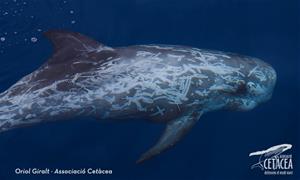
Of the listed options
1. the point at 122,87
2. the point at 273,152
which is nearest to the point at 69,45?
the point at 122,87

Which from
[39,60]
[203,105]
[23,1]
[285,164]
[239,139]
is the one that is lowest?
[285,164]

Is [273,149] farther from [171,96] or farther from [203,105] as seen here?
[171,96]

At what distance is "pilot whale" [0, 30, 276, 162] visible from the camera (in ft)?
11.0

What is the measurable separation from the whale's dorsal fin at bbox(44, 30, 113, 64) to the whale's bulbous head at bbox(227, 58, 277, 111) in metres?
1.18

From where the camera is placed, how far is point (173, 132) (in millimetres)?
3387

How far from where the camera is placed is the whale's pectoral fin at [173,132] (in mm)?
3351

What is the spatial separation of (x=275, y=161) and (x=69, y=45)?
195cm

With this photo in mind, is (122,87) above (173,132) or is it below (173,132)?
above

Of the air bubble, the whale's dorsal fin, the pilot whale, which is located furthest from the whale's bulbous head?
the air bubble

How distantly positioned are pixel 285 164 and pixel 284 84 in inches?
26.2

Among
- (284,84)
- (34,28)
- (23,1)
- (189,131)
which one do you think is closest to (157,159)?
(189,131)

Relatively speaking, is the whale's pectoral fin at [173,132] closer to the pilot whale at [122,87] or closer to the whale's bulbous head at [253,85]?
the pilot whale at [122,87]

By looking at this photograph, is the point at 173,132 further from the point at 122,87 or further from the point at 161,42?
the point at 161,42

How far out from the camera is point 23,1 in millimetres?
3301
